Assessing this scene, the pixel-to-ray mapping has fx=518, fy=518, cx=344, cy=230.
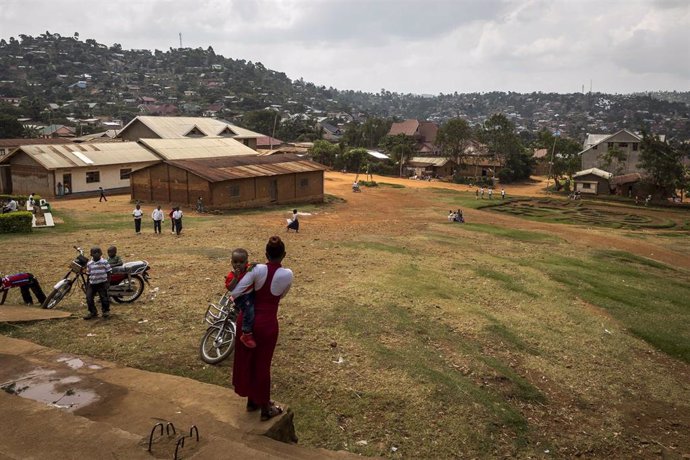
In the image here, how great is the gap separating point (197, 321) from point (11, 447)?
238 inches

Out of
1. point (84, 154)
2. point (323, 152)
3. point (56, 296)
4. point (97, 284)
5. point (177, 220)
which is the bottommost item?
point (56, 296)

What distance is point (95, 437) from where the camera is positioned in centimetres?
498

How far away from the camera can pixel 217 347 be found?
29.0ft

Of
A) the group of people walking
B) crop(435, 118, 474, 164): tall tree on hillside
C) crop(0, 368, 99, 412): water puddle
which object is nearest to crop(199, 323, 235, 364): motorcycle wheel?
crop(0, 368, 99, 412): water puddle

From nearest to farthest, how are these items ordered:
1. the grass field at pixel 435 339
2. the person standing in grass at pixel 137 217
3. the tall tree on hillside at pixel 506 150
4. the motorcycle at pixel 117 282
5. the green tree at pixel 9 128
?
the grass field at pixel 435 339, the motorcycle at pixel 117 282, the person standing in grass at pixel 137 217, the tall tree on hillside at pixel 506 150, the green tree at pixel 9 128

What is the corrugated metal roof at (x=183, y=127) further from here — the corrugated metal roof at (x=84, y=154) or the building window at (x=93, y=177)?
the building window at (x=93, y=177)

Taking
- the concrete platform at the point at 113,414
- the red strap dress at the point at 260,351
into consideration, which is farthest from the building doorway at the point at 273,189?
the red strap dress at the point at 260,351

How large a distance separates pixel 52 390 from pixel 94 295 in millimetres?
4077

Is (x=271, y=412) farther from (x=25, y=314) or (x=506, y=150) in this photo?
(x=506, y=150)

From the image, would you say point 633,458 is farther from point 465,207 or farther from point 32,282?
point 465,207

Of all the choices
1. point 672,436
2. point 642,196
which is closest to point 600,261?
point 672,436

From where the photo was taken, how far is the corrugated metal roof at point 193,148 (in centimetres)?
4894

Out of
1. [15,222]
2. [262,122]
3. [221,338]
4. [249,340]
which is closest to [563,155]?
[262,122]

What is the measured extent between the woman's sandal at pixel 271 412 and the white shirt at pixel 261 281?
1.35 meters
